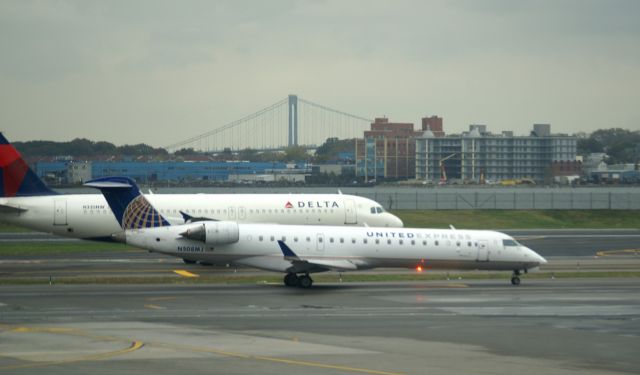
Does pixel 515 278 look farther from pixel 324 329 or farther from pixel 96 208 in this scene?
pixel 96 208

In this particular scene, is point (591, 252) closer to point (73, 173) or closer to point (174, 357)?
point (174, 357)

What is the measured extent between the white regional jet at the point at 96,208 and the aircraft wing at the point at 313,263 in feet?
44.5

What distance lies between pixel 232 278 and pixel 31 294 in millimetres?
10461

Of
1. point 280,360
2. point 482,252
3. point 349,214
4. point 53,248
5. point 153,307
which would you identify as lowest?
point 280,360

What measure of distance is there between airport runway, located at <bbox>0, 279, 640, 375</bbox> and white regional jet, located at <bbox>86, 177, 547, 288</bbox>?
3.91ft

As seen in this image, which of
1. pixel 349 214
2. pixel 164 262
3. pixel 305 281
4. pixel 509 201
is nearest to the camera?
pixel 305 281

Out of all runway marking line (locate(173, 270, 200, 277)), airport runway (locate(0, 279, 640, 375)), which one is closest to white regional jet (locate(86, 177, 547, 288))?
airport runway (locate(0, 279, 640, 375))

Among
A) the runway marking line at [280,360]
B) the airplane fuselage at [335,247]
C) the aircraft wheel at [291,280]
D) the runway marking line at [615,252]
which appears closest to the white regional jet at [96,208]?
the airplane fuselage at [335,247]

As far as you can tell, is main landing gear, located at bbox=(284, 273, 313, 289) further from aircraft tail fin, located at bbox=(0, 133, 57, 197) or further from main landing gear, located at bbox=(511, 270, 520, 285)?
aircraft tail fin, located at bbox=(0, 133, 57, 197)

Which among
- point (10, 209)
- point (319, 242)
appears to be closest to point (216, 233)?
point (319, 242)

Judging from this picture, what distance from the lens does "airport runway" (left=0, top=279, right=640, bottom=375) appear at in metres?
26.8

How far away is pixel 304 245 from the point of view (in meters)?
45.3

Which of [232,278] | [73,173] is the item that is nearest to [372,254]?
[232,278]

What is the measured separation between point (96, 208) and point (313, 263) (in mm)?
18873
